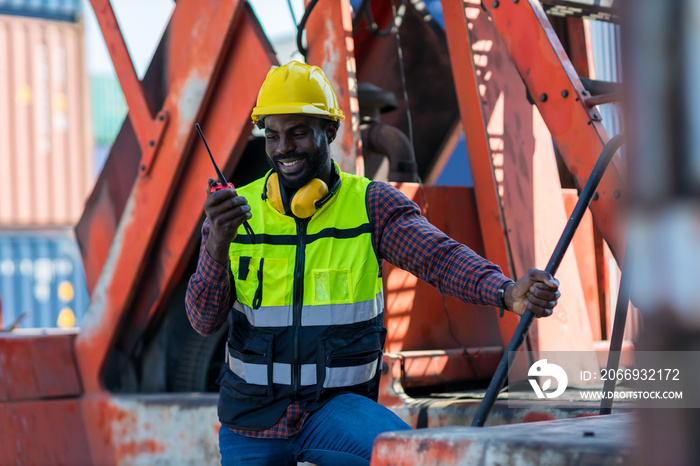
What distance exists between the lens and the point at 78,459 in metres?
4.71

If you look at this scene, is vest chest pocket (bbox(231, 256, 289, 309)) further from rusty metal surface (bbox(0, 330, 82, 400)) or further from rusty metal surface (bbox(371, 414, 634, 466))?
rusty metal surface (bbox(0, 330, 82, 400))

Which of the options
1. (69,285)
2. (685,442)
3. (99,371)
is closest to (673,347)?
(685,442)

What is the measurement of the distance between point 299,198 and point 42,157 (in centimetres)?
1540

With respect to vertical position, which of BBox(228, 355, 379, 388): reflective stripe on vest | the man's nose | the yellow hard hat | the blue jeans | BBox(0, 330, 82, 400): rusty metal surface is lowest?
BBox(0, 330, 82, 400): rusty metal surface

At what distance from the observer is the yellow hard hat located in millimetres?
2596

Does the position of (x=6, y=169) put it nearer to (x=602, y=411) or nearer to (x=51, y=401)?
(x=51, y=401)


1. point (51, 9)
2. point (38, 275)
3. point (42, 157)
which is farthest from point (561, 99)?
point (51, 9)

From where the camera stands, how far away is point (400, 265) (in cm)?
258

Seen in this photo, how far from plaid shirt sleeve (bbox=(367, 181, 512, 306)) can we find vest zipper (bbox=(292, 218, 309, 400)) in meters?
0.22

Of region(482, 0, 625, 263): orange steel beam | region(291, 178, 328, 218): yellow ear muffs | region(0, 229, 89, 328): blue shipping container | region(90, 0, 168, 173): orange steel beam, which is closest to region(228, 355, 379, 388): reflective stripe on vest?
region(291, 178, 328, 218): yellow ear muffs

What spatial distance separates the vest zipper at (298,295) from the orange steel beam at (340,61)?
4.06 ft

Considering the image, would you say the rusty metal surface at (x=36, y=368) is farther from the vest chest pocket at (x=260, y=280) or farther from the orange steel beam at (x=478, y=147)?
the vest chest pocket at (x=260, y=280)

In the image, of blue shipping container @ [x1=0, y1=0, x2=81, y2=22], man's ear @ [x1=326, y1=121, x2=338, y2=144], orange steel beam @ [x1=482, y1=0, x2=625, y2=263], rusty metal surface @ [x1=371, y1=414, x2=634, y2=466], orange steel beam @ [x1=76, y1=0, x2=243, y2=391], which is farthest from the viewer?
blue shipping container @ [x1=0, y1=0, x2=81, y2=22]

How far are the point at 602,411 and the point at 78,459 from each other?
3205 mm
